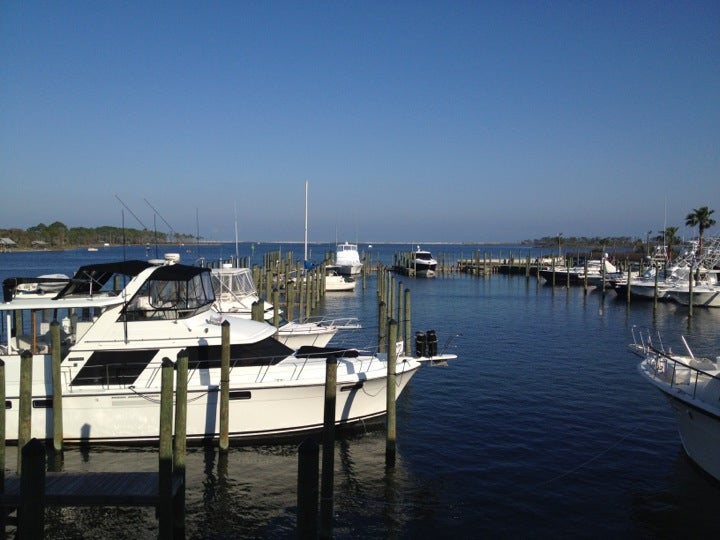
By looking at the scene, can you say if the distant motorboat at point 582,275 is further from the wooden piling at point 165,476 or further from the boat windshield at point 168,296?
the wooden piling at point 165,476

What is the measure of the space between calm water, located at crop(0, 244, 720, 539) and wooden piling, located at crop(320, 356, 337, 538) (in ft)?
4.09

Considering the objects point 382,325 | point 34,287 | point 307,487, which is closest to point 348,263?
point 382,325

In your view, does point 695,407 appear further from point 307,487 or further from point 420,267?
point 420,267

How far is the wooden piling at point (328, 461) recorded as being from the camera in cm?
910

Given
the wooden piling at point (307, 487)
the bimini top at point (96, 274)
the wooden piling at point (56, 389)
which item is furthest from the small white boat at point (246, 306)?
the wooden piling at point (307, 487)

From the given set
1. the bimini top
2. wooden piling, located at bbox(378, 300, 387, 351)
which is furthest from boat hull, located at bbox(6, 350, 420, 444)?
wooden piling, located at bbox(378, 300, 387, 351)

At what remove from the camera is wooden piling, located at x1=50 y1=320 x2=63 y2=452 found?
12.4m

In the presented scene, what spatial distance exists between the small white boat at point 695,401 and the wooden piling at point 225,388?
9.04 metres

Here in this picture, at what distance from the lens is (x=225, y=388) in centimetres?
1281

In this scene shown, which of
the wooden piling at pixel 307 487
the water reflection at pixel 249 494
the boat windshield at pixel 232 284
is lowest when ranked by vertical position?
the water reflection at pixel 249 494

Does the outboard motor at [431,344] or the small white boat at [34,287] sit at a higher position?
the small white boat at [34,287]

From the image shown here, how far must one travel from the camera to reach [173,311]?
14789mm

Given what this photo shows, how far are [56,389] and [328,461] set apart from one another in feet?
21.1

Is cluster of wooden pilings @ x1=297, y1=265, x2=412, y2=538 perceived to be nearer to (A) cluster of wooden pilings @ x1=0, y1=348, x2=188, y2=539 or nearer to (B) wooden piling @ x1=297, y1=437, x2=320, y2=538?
(B) wooden piling @ x1=297, y1=437, x2=320, y2=538
